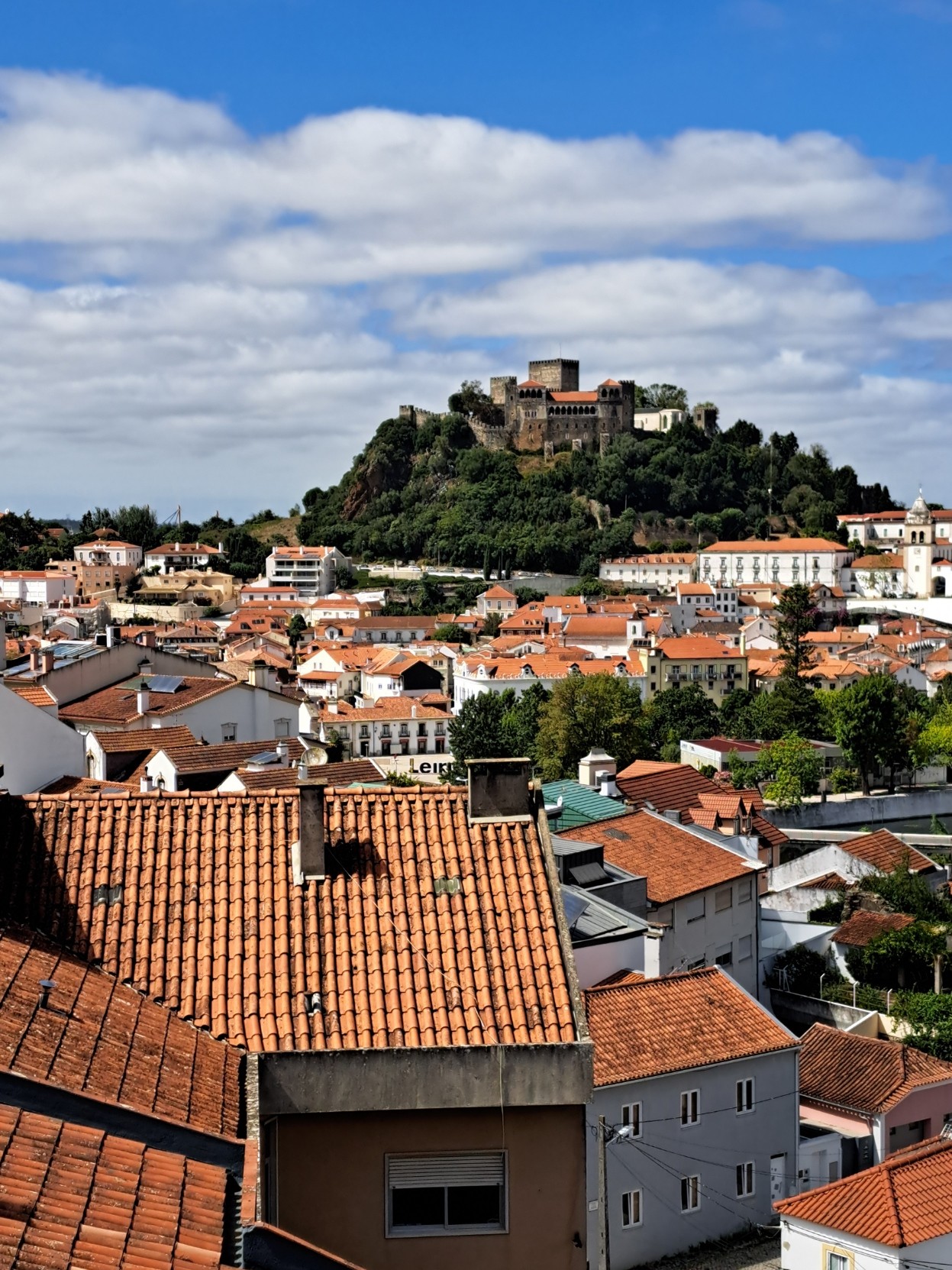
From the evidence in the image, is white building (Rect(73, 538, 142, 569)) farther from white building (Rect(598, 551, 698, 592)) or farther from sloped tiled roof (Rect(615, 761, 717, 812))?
sloped tiled roof (Rect(615, 761, 717, 812))

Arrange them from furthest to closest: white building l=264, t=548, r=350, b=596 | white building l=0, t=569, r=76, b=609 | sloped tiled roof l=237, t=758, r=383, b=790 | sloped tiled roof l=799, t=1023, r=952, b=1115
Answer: white building l=264, t=548, r=350, b=596 < white building l=0, t=569, r=76, b=609 < sloped tiled roof l=799, t=1023, r=952, b=1115 < sloped tiled roof l=237, t=758, r=383, b=790

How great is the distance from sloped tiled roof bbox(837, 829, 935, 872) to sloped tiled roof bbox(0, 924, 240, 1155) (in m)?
33.5

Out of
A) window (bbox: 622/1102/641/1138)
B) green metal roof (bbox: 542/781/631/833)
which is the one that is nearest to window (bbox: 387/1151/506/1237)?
window (bbox: 622/1102/641/1138)

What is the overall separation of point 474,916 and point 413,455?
132 m

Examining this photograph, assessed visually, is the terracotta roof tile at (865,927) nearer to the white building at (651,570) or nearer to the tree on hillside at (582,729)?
the tree on hillside at (582,729)

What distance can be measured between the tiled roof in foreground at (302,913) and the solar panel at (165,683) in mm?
22321

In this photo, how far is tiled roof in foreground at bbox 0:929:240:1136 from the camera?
5.87m

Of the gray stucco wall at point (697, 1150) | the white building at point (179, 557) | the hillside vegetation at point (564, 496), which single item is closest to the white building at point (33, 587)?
the white building at point (179, 557)

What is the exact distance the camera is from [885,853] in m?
40.0

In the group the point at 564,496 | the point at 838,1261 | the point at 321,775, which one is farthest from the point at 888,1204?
the point at 564,496

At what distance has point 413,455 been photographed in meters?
138

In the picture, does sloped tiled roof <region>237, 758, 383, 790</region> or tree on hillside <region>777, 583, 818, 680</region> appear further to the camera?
tree on hillside <region>777, 583, 818, 680</region>

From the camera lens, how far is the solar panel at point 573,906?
18453 millimetres

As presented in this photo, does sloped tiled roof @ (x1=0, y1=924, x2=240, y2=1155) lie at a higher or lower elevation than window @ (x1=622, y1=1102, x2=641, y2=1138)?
higher
